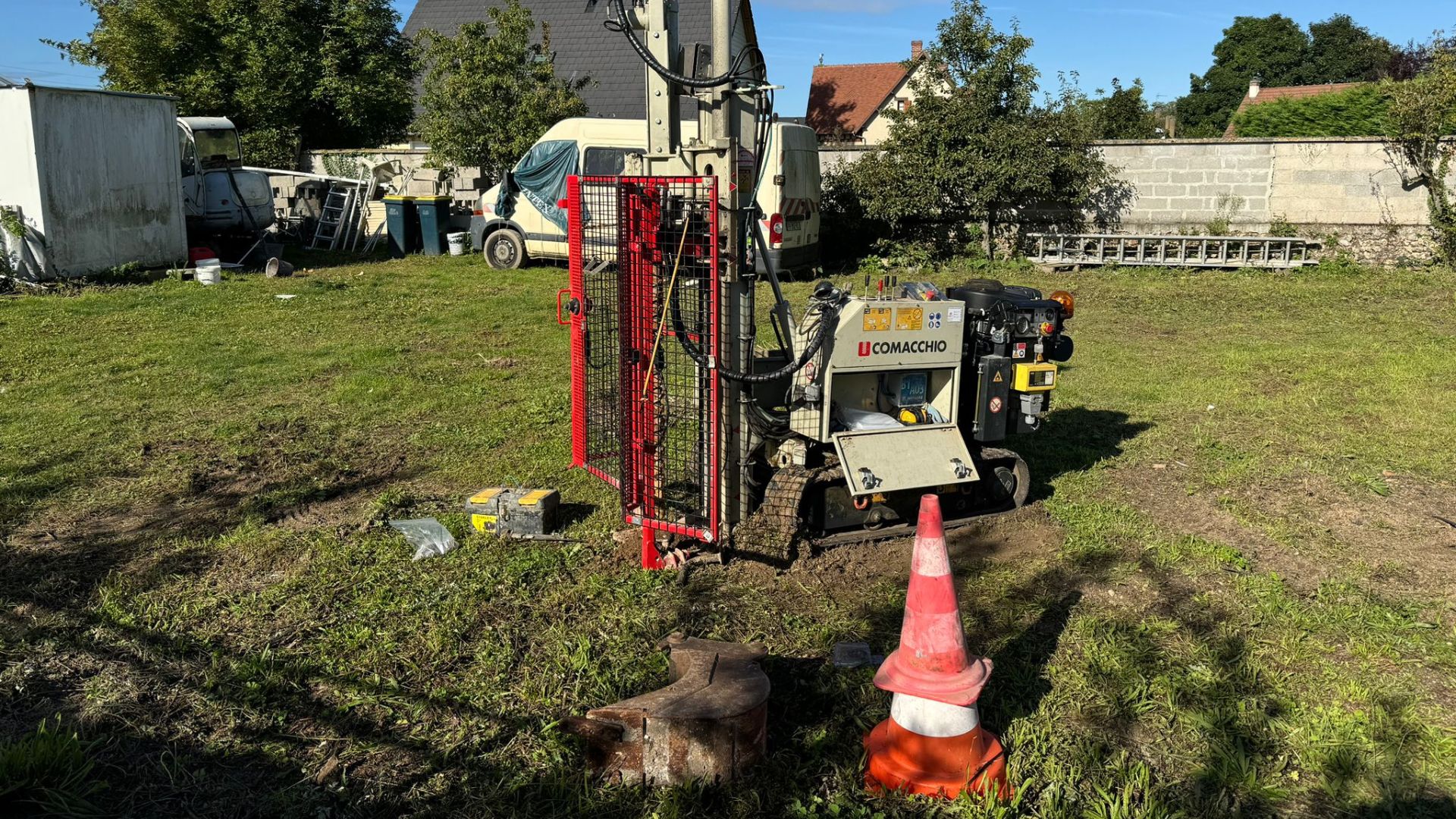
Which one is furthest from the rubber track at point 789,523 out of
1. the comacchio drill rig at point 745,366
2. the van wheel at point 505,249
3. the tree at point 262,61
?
the tree at point 262,61

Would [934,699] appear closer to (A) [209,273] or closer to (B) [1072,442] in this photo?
(B) [1072,442]

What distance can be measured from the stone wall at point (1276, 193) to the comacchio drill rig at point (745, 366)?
531 inches

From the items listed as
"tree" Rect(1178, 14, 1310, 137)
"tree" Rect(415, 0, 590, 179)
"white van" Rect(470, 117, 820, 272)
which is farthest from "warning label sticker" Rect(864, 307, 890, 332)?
"tree" Rect(1178, 14, 1310, 137)

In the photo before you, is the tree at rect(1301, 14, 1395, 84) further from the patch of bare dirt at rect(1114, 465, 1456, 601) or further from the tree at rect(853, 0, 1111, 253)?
the patch of bare dirt at rect(1114, 465, 1456, 601)

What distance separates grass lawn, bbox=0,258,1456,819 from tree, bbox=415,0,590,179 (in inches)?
431

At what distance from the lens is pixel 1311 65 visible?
220ft

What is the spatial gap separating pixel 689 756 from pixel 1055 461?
186 inches

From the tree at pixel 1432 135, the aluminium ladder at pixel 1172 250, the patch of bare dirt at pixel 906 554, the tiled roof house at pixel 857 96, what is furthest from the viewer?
the tiled roof house at pixel 857 96

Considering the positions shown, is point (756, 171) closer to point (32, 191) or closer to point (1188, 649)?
point (1188, 649)

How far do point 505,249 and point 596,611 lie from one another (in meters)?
13.6

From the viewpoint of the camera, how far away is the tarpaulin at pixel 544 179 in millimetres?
16484

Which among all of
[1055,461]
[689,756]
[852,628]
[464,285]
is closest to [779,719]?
[689,756]

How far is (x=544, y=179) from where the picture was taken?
16.8 m

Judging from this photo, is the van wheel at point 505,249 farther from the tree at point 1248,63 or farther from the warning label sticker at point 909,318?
the tree at point 1248,63
